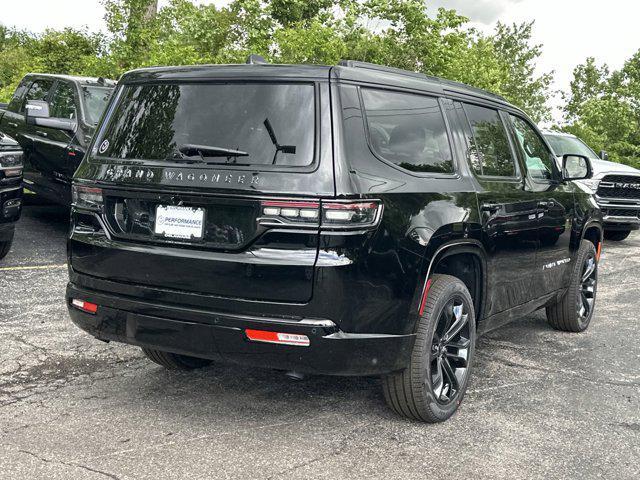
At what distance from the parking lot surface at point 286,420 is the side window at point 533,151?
1.36 m

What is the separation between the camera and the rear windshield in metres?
3.78

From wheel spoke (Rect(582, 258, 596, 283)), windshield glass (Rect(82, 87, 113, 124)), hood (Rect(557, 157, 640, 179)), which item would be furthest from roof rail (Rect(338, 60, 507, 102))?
hood (Rect(557, 157, 640, 179))

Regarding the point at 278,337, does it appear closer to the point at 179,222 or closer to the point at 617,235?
the point at 179,222

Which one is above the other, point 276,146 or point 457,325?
point 276,146

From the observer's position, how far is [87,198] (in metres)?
4.28

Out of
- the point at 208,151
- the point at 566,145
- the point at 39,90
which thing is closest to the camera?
the point at 208,151

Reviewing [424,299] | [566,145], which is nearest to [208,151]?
[424,299]

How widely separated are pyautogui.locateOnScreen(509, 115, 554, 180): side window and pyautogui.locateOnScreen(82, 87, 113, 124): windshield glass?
5.46m

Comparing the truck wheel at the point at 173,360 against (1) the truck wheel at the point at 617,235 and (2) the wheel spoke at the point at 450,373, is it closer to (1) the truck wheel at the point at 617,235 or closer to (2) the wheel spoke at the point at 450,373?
(2) the wheel spoke at the point at 450,373

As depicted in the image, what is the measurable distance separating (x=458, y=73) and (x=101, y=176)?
14.0m

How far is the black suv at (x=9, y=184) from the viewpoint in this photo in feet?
25.1

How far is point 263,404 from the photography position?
4.52m

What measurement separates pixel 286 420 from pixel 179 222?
4.02 ft

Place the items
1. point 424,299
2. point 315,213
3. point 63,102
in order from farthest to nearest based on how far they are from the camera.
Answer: point 63,102
point 424,299
point 315,213
